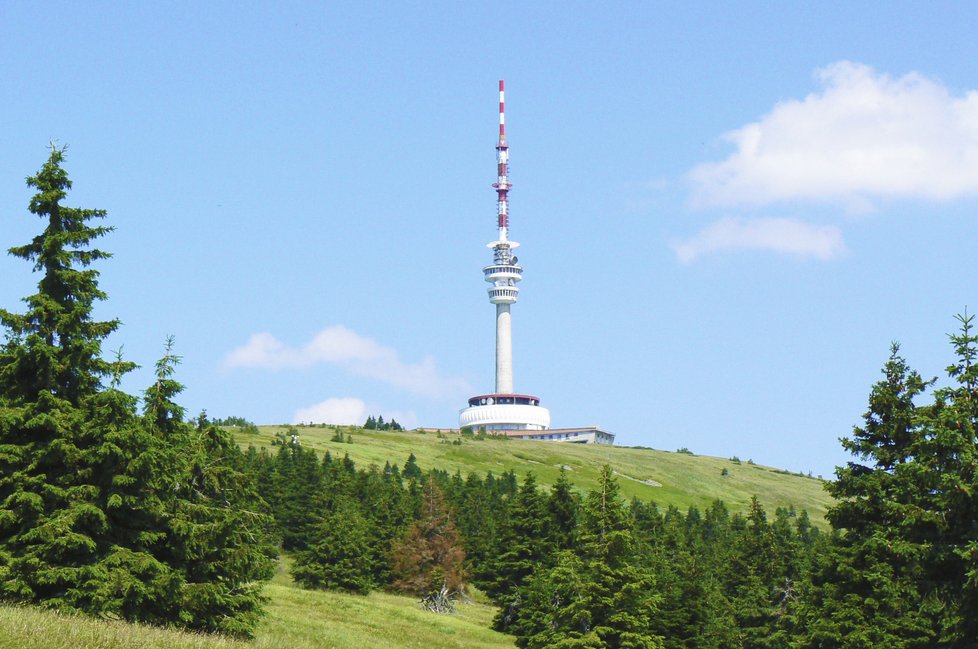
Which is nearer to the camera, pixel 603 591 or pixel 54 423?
pixel 54 423

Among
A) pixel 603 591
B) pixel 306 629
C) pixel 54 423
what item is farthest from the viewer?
pixel 306 629

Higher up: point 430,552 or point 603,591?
point 603,591

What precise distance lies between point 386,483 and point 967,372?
8907cm

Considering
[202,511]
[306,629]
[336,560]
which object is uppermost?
[202,511]

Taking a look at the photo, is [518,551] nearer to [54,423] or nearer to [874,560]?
[874,560]

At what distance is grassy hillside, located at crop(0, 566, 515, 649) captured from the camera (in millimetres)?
17812

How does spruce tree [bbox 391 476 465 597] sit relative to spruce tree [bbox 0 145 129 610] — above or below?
below

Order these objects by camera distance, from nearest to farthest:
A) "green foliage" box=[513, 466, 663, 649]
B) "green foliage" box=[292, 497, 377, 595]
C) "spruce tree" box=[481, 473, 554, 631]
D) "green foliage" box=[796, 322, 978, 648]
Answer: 1. "green foliage" box=[796, 322, 978, 648]
2. "green foliage" box=[513, 466, 663, 649]
3. "spruce tree" box=[481, 473, 554, 631]
4. "green foliage" box=[292, 497, 377, 595]

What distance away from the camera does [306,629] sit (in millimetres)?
48219

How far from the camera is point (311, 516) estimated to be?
89.0m

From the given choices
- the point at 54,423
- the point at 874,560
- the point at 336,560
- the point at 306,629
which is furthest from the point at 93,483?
the point at 336,560

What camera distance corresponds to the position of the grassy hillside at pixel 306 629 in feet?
58.4

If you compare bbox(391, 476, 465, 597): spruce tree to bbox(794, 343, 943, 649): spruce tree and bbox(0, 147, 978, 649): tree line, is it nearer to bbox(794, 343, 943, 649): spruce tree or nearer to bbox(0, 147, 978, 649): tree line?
bbox(0, 147, 978, 649): tree line

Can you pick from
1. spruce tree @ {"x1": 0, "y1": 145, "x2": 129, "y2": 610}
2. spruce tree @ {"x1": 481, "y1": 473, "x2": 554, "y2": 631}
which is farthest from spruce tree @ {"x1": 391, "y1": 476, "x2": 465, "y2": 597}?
spruce tree @ {"x1": 0, "y1": 145, "x2": 129, "y2": 610}
